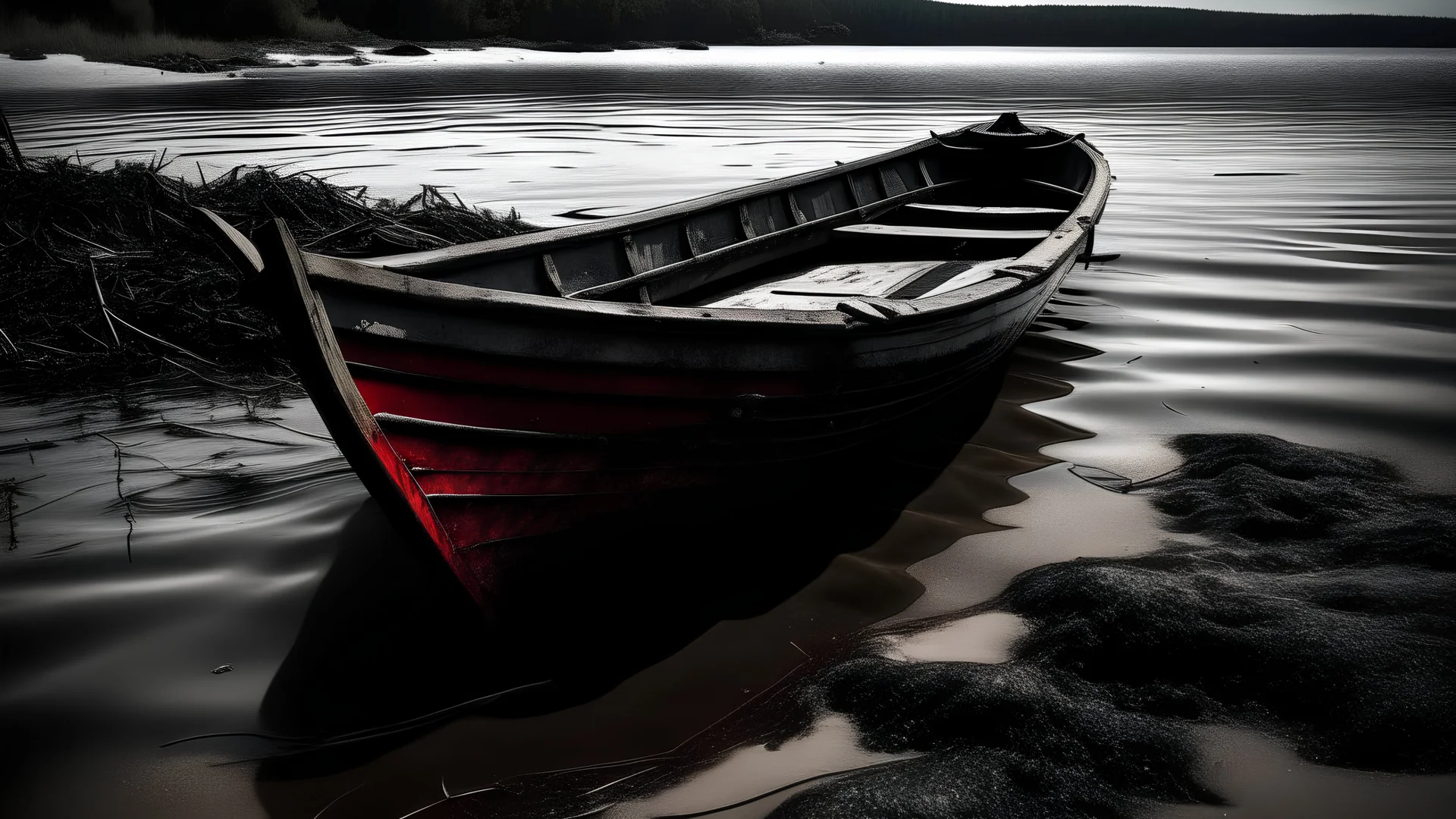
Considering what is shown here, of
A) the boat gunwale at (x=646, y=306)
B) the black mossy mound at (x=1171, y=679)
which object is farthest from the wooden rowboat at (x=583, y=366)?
the black mossy mound at (x=1171, y=679)

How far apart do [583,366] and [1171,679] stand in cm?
205

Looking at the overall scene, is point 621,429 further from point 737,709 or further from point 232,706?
point 232,706

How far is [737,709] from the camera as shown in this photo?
9.05 feet

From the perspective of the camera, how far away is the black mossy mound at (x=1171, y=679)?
2.33m

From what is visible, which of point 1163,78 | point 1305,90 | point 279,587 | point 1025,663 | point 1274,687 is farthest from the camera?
point 1163,78

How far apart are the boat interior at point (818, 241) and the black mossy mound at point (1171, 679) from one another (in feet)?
4.81

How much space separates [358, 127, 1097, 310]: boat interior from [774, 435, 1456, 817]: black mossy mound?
1.47 meters

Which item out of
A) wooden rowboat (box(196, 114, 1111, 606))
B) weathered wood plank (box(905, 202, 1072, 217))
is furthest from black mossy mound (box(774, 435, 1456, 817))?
weathered wood plank (box(905, 202, 1072, 217))

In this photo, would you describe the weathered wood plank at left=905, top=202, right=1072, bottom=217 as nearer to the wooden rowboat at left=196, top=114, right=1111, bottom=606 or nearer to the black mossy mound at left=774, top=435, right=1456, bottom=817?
the wooden rowboat at left=196, top=114, right=1111, bottom=606

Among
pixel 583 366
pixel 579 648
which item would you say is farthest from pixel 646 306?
pixel 579 648

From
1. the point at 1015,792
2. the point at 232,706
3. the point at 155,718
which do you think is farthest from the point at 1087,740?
the point at 155,718

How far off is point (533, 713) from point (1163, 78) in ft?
204

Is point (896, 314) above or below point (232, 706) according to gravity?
above

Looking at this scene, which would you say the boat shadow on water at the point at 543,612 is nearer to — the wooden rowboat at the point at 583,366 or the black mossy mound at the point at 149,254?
the wooden rowboat at the point at 583,366
